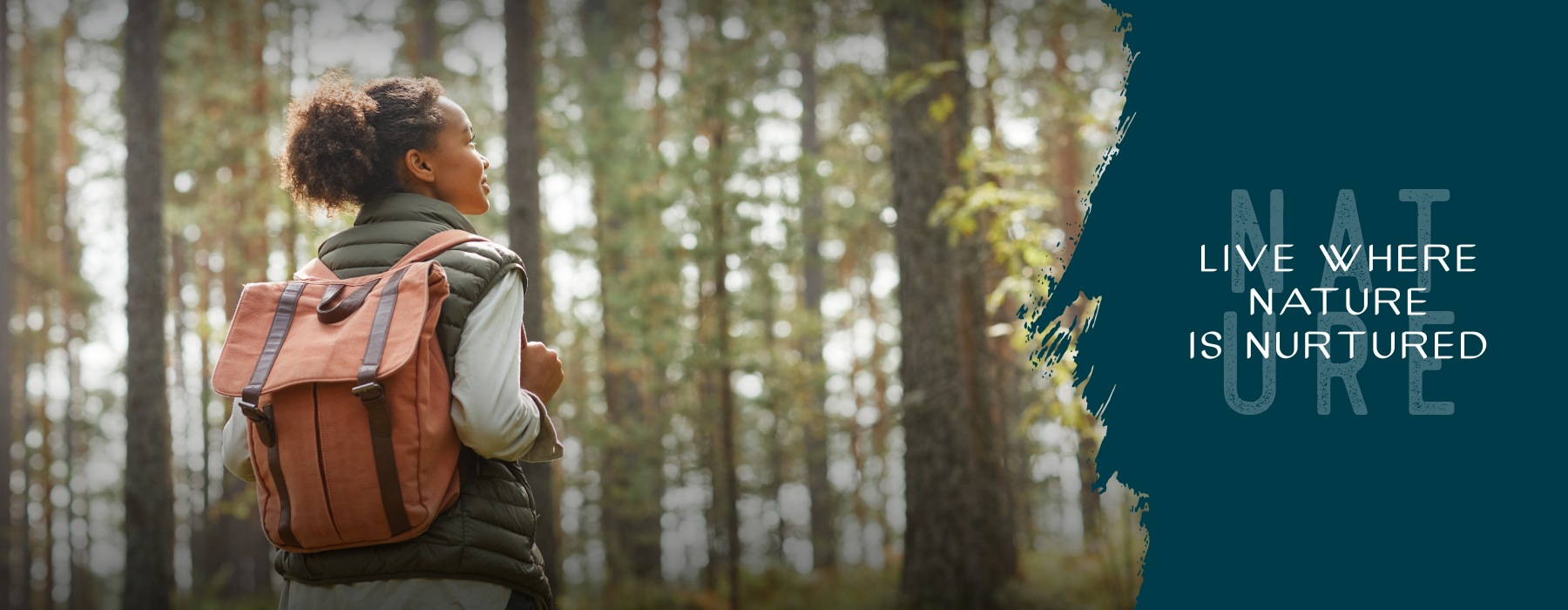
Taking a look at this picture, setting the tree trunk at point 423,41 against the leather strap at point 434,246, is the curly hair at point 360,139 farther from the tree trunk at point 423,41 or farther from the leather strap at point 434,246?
the tree trunk at point 423,41

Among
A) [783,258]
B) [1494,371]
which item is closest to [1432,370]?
[1494,371]

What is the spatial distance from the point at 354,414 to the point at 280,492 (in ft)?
0.78

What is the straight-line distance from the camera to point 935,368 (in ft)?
26.8

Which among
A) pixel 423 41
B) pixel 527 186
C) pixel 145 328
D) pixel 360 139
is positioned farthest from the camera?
pixel 423 41

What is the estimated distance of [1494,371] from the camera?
446cm

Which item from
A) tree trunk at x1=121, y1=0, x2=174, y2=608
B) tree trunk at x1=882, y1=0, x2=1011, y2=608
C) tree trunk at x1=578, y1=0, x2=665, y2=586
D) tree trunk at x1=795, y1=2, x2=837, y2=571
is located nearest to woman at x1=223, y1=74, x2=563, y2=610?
tree trunk at x1=882, y1=0, x2=1011, y2=608

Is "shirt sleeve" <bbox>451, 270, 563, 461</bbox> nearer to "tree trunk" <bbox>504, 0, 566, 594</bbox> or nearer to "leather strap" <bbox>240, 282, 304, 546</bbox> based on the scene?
"leather strap" <bbox>240, 282, 304, 546</bbox>

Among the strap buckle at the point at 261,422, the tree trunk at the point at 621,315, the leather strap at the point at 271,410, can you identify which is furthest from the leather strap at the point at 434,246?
the tree trunk at the point at 621,315

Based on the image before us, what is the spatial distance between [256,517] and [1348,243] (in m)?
15.5

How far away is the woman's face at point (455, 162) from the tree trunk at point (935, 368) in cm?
601

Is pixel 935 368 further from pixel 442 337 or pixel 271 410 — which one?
pixel 271 410

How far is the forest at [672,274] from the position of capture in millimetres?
7898

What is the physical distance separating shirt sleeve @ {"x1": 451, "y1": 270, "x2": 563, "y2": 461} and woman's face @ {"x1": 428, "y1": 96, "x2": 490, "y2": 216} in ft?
0.98

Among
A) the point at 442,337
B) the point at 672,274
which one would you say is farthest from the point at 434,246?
the point at 672,274
